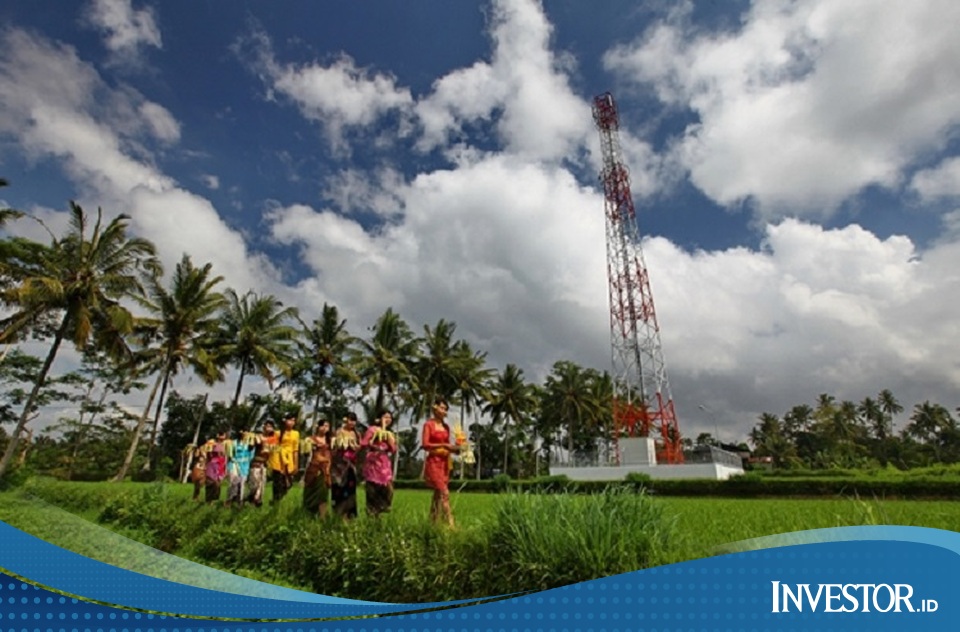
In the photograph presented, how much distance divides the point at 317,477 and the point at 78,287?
1750 centimetres

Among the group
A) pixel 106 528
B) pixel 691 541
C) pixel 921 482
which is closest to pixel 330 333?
pixel 106 528

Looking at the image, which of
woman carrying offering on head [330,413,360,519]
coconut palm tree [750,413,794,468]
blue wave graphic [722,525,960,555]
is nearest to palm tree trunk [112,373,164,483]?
woman carrying offering on head [330,413,360,519]

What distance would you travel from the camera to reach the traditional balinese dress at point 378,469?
25.6 feet

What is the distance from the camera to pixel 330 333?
1364 inches

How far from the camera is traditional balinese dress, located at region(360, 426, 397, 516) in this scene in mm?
7789

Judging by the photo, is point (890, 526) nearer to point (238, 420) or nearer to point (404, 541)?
point (404, 541)

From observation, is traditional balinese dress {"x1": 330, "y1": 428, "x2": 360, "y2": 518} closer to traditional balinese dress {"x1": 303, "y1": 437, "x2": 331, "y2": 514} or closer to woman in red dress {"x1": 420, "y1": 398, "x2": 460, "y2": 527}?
traditional balinese dress {"x1": 303, "y1": 437, "x2": 331, "y2": 514}

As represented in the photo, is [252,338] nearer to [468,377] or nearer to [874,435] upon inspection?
[468,377]

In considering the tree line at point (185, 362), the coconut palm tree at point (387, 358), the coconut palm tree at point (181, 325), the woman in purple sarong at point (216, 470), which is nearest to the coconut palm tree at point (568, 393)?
the tree line at point (185, 362)

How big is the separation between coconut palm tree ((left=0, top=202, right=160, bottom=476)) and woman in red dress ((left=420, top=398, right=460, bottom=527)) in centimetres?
1751

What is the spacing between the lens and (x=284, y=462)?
35.5 feet

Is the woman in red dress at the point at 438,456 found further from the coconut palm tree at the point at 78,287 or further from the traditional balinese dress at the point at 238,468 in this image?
the coconut palm tree at the point at 78,287

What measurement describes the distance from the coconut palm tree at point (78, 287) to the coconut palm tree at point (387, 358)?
45.8ft

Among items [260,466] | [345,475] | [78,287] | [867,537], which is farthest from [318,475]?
[78,287]
